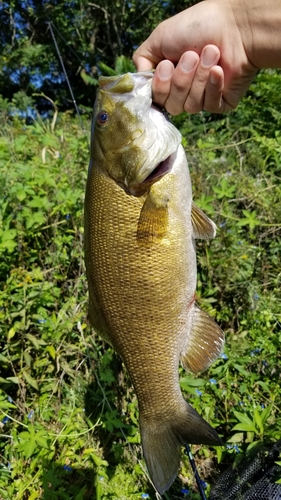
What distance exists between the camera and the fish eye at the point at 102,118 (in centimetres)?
167

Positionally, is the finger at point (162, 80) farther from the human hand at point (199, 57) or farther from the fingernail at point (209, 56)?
the fingernail at point (209, 56)

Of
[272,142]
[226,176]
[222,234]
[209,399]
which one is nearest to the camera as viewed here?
[209,399]

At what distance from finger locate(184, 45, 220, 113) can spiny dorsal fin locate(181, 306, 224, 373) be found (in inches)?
36.6

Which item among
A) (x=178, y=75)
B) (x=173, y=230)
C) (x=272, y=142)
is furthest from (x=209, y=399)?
(x=272, y=142)

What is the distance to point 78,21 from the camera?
17406mm

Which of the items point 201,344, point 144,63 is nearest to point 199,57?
point 144,63

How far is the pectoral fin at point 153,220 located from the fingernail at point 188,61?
0.56 metres

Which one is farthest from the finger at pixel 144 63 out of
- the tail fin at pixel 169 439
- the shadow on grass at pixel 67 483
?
the shadow on grass at pixel 67 483

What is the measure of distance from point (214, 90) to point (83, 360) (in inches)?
72.4

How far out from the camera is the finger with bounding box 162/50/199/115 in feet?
5.45

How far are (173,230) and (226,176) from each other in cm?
241

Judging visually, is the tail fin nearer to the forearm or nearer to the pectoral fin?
the pectoral fin

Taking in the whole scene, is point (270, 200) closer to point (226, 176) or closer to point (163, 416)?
point (226, 176)

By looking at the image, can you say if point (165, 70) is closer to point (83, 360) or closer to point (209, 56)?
point (209, 56)
